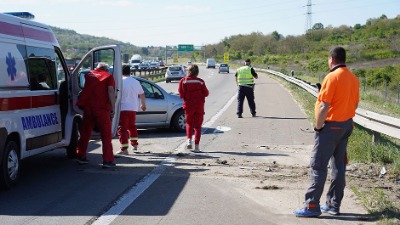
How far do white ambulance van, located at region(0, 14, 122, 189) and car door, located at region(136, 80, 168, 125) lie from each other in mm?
3290

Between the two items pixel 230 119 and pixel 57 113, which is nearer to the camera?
pixel 57 113

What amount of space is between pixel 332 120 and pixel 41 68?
4.91m

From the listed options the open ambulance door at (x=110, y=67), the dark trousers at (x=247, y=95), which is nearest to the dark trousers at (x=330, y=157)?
the open ambulance door at (x=110, y=67)

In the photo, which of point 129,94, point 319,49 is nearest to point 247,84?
point 129,94

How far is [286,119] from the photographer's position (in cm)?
1706

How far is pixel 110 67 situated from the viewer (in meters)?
9.97

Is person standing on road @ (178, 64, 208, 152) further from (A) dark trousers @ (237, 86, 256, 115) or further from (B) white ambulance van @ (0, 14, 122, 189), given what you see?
(A) dark trousers @ (237, 86, 256, 115)

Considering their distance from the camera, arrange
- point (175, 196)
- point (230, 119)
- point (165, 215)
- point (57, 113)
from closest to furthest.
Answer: point (165, 215)
point (175, 196)
point (57, 113)
point (230, 119)

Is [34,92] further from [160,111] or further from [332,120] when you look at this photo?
[160,111]

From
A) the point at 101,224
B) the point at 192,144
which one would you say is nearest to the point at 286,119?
the point at 192,144

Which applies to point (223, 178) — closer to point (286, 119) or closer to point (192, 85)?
point (192, 85)

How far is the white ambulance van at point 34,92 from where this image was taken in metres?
7.39

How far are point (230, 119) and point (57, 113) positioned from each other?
850 centimetres

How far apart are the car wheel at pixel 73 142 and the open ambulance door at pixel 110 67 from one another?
32 centimetres
